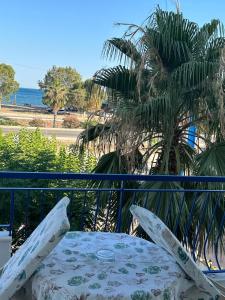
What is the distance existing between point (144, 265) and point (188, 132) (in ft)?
12.8

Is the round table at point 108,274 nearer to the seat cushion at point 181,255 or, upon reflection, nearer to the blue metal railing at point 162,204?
the seat cushion at point 181,255

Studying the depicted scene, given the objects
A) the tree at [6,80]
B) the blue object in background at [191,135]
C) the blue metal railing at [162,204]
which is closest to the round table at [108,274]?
the blue metal railing at [162,204]

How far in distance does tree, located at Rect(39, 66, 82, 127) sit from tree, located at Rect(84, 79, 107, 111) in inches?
1411

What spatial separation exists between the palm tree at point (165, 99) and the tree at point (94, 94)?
0.12 metres

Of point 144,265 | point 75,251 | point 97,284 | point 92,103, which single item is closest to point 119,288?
point 97,284

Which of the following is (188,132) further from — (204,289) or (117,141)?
(204,289)

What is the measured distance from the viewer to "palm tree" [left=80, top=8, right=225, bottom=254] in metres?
4.71

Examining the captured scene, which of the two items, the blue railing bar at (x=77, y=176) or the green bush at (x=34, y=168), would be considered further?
the green bush at (x=34, y=168)

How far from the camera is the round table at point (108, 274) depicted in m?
1.45

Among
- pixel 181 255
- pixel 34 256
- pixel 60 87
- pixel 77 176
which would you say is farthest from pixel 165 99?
pixel 60 87

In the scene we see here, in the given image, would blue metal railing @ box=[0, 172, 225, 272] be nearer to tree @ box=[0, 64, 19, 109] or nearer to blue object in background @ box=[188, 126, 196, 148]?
blue object in background @ box=[188, 126, 196, 148]

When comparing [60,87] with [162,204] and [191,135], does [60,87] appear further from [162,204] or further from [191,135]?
[162,204]

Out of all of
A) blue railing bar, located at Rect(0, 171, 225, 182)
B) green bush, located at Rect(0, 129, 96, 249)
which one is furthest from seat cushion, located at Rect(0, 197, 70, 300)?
green bush, located at Rect(0, 129, 96, 249)

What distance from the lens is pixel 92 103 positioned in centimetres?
580
